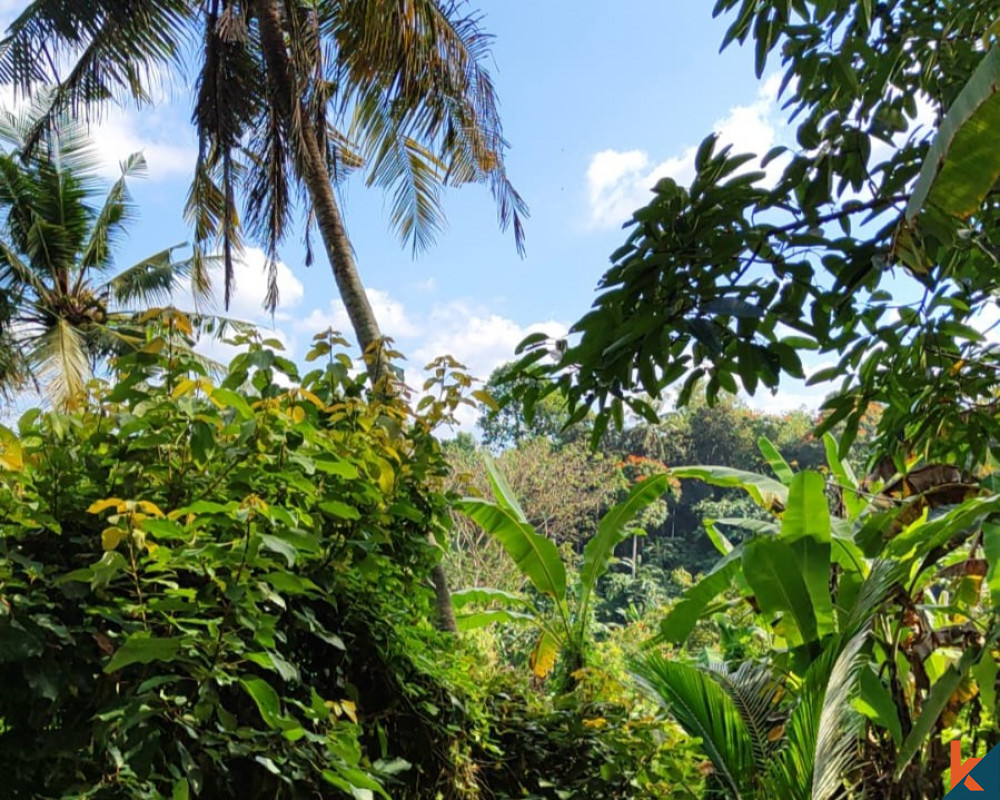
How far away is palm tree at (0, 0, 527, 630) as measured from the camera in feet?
16.0

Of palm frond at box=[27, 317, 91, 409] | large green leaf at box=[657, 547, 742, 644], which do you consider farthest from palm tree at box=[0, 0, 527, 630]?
palm frond at box=[27, 317, 91, 409]

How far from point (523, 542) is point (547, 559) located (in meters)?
0.13

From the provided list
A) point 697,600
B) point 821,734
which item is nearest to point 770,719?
point 697,600

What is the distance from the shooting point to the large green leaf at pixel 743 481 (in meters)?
3.54

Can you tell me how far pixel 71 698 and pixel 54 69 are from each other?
659cm

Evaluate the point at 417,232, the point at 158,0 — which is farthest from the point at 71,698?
the point at 158,0

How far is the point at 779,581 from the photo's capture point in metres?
2.73

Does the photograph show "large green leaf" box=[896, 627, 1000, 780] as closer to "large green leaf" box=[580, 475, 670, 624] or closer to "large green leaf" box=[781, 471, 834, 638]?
"large green leaf" box=[781, 471, 834, 638]

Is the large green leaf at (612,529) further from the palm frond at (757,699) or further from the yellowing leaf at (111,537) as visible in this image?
the yellowing leaf at (111,537)

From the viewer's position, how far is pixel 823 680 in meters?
2.26

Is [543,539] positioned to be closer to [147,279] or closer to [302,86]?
[302,86]

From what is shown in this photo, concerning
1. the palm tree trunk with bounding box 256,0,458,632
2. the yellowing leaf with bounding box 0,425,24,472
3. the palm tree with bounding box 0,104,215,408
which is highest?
the palm tree with bounding box 0,104,215,408

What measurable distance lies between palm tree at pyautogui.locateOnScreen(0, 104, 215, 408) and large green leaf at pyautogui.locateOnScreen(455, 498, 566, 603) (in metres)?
8.45

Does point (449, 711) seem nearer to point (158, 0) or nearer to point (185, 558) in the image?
point (185, 558)
